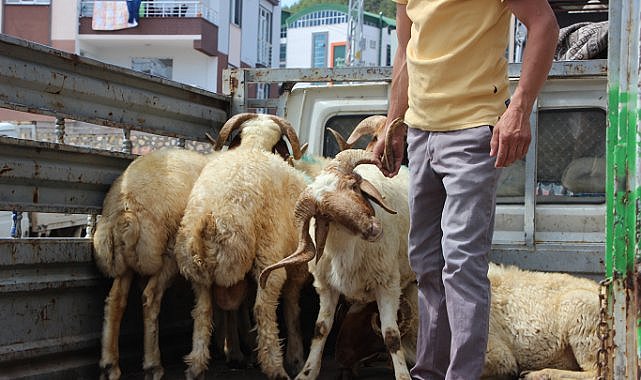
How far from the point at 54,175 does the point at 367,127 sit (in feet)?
7.11

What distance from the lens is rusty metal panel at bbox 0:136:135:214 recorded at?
489 centimetres

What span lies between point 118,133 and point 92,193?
1103 cm

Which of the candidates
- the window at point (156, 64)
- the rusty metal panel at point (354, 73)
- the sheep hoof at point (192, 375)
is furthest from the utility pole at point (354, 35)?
the sheep hoof at point (192, 375)

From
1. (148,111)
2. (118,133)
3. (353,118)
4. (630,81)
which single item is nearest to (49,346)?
(148,111)

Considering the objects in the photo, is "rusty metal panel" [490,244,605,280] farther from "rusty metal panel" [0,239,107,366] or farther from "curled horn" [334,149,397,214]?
"rusty metal panel" [0,239,107,366]

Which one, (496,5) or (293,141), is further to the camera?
(293,141)

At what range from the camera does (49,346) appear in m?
4.95

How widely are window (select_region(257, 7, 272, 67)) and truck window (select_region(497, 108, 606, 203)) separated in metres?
33.4

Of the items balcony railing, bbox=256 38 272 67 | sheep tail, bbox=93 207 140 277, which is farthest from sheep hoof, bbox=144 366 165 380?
balcony railing, bbox=256 38 272 67

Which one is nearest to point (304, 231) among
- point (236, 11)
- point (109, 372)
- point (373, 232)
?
point (373, 232)

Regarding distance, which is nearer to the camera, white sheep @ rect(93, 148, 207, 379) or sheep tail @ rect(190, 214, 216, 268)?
sheep tail @ rect(190, 214, 216, 268)

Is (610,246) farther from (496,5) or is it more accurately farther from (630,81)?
(496,5)

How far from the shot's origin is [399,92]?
13.9 ft

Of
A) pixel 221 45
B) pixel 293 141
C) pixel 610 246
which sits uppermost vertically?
pixel 221 45
